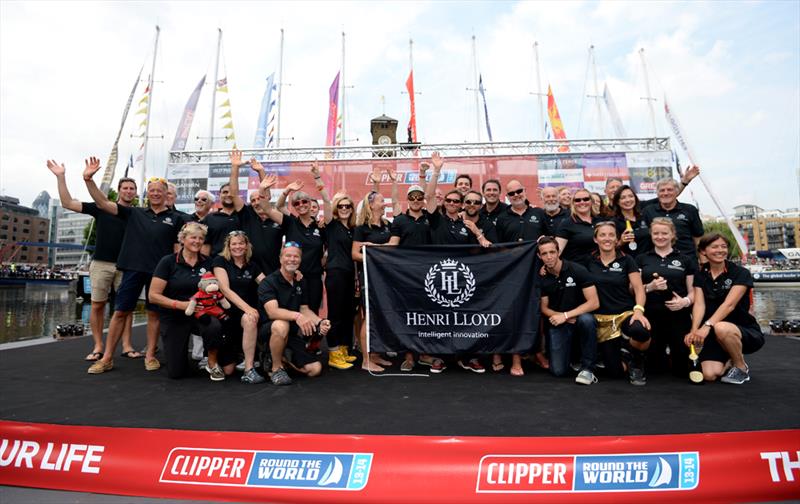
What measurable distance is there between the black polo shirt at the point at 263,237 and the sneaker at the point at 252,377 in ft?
3.71

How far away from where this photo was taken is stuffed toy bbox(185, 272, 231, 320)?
3.87 metres

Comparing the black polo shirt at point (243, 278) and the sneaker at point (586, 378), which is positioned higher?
the black polo shirt at point (243, 278)

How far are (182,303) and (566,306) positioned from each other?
3627mm

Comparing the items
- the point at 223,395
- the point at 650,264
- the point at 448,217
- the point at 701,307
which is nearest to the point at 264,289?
the point at 223,395

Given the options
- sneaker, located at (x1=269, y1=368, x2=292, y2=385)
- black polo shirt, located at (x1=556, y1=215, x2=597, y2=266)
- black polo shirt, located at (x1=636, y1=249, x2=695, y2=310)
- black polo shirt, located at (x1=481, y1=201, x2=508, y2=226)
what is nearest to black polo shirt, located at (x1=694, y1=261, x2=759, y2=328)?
black polo shirt, located at (x1=636, y1=249, x2=695, y2=310)

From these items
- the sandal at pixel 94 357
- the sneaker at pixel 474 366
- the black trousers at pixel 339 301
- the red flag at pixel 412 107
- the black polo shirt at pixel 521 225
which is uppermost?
the red flag at pixel 412 107

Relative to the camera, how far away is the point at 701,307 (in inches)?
144

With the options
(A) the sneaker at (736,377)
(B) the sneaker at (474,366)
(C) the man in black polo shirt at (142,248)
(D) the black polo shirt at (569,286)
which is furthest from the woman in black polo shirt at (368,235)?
(A) the sneaker at (736,377)

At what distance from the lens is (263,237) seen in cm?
451

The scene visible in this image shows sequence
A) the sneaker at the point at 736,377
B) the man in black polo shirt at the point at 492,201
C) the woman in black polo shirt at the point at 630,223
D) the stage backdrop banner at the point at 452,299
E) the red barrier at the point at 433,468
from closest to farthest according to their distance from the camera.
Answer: the red barrier at the point at 433,468 < the sneaker at the point at 736,377 < the stage backdrop banner at the point at 452,299 < the woman in black polo shirt at the point at 630,223 < the man in black polo shirt at the point at 492,201

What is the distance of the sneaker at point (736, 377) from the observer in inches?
136

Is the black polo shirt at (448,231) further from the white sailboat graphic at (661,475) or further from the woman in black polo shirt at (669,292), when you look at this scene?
the white sailboat graphic at (661,475)

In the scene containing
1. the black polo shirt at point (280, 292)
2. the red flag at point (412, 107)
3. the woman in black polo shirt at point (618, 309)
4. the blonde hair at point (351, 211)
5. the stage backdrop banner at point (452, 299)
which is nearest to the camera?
the woman in black polo shirt at point (618, 309)

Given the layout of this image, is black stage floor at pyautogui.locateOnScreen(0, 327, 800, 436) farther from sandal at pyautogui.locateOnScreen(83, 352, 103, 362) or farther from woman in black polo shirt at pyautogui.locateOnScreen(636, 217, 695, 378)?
sandal at pyautogui.locateOnScreen(83, 352, 103, 362)
